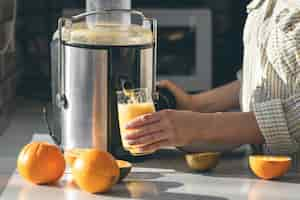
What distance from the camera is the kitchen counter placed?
Answer: 1.54 meters

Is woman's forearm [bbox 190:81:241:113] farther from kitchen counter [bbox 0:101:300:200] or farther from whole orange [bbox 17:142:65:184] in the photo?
whole orange [bbox 17:142:65:184]

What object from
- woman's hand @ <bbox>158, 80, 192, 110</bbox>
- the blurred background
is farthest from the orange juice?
the blurred background

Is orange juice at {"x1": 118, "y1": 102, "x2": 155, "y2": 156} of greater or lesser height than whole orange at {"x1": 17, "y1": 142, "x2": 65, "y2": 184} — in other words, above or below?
above

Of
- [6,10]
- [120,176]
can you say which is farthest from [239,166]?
[6,10]

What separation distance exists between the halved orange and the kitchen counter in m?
0.01

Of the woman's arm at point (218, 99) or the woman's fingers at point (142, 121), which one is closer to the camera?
the woman's fingers at point (142, 121)

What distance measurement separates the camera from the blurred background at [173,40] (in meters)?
2.86

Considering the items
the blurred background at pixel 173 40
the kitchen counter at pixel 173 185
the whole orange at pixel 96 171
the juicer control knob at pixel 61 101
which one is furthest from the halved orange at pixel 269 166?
the blurred background at pixel 173 40

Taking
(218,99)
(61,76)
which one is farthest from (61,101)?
(218,99)

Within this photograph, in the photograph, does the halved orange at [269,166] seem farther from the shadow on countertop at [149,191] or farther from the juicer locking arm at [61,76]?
the juicer locking arm at [61,76]

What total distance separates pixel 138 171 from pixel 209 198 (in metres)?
0.22

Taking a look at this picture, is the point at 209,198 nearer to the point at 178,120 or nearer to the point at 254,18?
the point at 178,120

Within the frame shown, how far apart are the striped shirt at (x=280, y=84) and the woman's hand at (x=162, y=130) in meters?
0.13

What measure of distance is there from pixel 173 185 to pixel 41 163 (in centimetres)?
23
